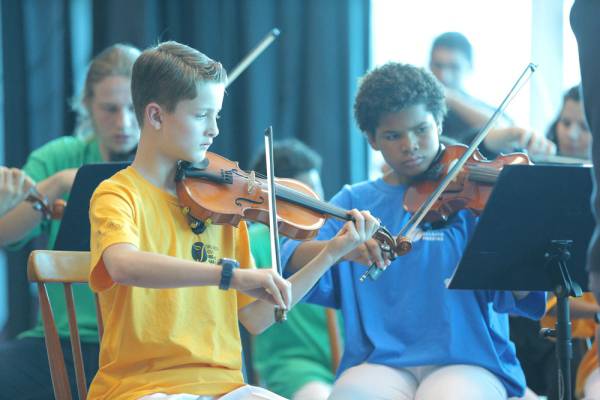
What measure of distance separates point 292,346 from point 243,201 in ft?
3.25

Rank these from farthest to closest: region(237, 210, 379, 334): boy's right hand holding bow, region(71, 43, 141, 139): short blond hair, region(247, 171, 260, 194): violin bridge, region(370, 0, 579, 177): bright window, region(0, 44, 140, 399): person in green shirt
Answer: region(370, 0, 579, 177): bright window → region(71, 43, 141, 139): short blond hair → region(0, 44, 140, 399): person in green shirt → region(247, 171, 260, 194): violin bridge → region(237, 210, 379, 334): boy's right hand holding bow

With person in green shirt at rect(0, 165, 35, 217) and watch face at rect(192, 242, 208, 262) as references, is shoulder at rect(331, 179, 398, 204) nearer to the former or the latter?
watch face at rect(192, 242, 208, 262)

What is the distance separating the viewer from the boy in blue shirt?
5.81ft

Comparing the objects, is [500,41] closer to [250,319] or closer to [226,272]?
[250,319]

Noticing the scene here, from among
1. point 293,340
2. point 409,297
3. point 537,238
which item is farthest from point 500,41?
point 537,238

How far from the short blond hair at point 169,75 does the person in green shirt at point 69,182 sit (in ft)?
1.86

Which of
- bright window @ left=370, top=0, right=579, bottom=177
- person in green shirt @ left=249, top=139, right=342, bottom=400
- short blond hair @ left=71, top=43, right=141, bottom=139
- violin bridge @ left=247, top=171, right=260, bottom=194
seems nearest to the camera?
violin bridge @ left=247, top=171, right=260, bottom=194

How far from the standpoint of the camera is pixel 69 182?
2.09 metres

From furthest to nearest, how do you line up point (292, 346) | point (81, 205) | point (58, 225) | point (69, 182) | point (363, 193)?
point (292, 346)
point (58, 225)
point (69, 182)
point (363, 193)
point (81, 205)

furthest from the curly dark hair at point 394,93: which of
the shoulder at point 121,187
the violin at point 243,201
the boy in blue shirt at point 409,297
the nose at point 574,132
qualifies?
the nose at point 574,132

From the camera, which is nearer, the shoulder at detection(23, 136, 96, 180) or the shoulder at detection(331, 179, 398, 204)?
the shoulder at detection(331, 179, 398, 204)

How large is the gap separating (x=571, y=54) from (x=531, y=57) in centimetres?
15

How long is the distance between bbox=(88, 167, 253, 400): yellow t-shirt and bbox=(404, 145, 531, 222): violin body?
1.60 ft

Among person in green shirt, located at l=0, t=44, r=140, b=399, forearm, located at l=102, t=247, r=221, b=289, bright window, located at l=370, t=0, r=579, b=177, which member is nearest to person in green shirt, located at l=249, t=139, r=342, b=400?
person in green shirt, located at l=0, t=44, r=140, b=399
